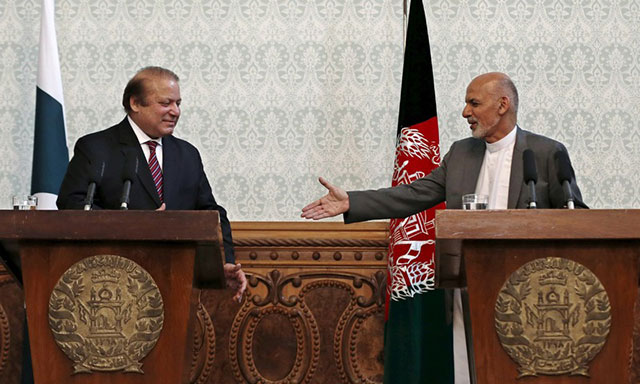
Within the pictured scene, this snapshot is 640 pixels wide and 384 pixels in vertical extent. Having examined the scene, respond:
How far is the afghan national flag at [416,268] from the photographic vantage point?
4.70m

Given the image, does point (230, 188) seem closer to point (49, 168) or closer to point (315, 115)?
point (315, 115)

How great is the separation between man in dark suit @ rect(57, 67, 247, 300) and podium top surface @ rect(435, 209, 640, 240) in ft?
4.19

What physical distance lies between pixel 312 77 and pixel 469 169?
167cm

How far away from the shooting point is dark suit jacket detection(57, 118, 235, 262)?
390cm

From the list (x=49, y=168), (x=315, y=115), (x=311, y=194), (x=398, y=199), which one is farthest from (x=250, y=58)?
(x=398, y=199)

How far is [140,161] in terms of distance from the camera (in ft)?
13.1

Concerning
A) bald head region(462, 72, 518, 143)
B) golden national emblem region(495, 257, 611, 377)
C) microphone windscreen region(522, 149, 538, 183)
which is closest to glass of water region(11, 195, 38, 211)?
golden national emblem region(495, 257, 611, 377)

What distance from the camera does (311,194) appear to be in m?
5.41

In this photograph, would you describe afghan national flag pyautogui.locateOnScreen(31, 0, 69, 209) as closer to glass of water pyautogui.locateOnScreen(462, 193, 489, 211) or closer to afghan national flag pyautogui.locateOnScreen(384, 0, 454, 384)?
afghan national flag pyautogui.locateOnScreen(384, 0, 454, 384)

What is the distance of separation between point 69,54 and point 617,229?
12.7ft

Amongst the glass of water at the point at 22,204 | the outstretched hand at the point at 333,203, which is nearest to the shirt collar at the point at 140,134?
the outstretched hand at the point at 333,203

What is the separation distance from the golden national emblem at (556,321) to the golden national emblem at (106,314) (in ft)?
3.99

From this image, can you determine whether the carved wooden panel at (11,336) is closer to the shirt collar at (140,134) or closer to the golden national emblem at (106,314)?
the shirt collar at (140,134)

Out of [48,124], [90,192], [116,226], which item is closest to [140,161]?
[90,192]
